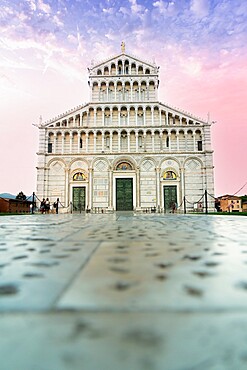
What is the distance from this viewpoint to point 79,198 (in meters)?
24.1

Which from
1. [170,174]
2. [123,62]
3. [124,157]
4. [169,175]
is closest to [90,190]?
[124,157]

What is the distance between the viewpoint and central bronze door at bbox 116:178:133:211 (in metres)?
24.1

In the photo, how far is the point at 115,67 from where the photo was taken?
2634 centimetres

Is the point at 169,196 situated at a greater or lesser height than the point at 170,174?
lesser

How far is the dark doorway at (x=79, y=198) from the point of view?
23.9 meters

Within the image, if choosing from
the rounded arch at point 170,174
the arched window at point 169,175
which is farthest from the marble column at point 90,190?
the arched window at point 169,175

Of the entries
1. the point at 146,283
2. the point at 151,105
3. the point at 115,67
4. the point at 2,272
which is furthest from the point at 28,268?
the point at 115,67

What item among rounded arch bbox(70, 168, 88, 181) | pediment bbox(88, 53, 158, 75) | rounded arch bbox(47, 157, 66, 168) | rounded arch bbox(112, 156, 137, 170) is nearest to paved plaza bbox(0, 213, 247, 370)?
rounded arch bbox(112, 156, 137, 170)

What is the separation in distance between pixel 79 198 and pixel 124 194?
4.45 metres

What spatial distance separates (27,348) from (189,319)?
0.32 meters

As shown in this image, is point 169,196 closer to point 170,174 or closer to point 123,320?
point 170,174

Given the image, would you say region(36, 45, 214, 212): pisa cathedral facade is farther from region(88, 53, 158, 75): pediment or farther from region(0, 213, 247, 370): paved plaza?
region(0, 213, 247, 370): paved plaza

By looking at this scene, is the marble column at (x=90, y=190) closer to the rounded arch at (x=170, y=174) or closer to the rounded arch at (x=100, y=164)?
the rounded arch at (x=100, y=164)

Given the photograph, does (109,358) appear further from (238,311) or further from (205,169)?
(205,169)
